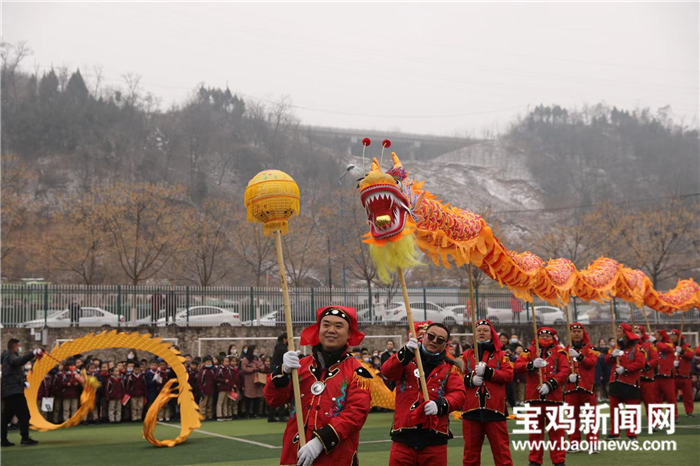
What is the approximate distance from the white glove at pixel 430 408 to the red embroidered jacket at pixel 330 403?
922 mm

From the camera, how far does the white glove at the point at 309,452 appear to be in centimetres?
461

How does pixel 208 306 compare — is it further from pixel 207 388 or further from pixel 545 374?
pixel 545 374

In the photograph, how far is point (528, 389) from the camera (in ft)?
33.7

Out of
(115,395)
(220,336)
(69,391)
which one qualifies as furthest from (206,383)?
(220,336)

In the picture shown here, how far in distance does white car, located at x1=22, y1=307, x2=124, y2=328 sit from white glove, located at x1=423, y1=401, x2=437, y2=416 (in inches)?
668

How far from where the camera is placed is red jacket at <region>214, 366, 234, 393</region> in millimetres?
17062

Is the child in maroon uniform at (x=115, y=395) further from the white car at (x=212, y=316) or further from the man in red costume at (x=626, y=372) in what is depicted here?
the man in red costume at (x=626, y=372)

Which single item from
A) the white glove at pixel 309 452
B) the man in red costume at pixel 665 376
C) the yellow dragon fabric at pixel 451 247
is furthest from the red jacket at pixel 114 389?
the white glove at pixel 309 452

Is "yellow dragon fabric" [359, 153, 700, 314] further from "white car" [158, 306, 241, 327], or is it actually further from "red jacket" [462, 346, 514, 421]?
"white car" [158, 306, 241, 327]

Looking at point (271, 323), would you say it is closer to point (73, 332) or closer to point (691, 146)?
point (73, 332)

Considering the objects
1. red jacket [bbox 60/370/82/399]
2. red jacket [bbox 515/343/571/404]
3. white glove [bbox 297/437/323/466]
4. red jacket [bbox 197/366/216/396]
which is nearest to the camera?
white glove [bbox 297/437/323/466]

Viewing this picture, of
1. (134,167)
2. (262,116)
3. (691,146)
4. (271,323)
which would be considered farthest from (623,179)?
(271,323)

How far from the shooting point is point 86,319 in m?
21.5

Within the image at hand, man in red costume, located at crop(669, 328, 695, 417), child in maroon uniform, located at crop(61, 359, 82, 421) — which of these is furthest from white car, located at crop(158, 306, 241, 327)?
man in red costume, located at crop(669, 328, 695, 417)
